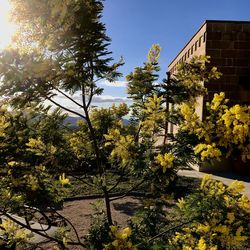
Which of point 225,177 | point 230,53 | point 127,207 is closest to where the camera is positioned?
point 127,207

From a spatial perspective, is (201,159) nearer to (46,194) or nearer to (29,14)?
(46,194)

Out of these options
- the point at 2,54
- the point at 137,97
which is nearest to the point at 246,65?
the point at 137,97

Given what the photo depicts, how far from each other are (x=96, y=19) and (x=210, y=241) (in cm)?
289

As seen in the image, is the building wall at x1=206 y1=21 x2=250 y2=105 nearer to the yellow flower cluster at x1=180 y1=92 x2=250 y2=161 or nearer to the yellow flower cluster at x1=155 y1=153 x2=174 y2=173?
the yellow flower cluster at x1=180 y1=92 x2=250 y2=161

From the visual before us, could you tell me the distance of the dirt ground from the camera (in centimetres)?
894

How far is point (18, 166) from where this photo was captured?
13.0 feet

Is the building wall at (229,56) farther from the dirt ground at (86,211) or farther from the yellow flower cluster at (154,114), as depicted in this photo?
the yellow flower cluster at (154,114)

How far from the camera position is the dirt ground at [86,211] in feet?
29.3

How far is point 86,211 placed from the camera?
10125 mm

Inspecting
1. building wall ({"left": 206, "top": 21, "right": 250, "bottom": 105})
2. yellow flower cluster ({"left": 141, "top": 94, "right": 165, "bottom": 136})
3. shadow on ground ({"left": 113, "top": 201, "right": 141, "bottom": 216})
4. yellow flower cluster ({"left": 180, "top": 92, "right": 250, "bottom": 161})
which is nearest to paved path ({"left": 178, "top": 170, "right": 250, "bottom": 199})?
building wall ({"left": 206, "top": 21, "right": 250, "bottom": 105})

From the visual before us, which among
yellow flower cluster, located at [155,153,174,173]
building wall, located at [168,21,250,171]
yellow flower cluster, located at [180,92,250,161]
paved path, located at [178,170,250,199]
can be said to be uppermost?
building wall, located at [168,21,250,171]

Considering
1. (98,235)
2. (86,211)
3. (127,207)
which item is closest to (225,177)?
(127,207)

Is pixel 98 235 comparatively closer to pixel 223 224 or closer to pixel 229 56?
pixel 223 224

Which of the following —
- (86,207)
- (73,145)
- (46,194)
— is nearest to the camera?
(46,194)
